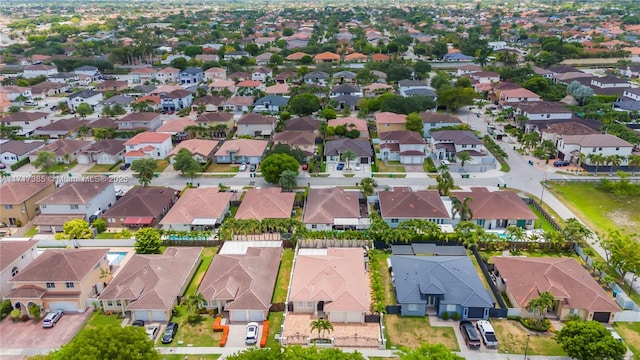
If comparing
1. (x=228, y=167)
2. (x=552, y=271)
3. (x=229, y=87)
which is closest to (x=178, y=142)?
(x=228, y=167)

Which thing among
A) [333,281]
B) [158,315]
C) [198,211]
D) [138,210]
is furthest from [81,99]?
[333,281]

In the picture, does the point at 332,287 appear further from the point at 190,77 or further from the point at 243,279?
the point at 190,77

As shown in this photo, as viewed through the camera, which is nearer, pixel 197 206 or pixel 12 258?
pixel 12 258

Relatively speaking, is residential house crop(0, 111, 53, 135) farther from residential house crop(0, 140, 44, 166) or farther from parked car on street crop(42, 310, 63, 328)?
parked car on street crop(42, 310, 63, 328)

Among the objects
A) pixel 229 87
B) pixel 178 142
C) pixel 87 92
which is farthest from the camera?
pixel 229 87

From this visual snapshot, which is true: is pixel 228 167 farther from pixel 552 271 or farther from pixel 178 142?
pixel 552 271

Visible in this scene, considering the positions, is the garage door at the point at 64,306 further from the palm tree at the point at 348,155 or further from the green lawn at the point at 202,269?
the palm tree at the point at 348,155
